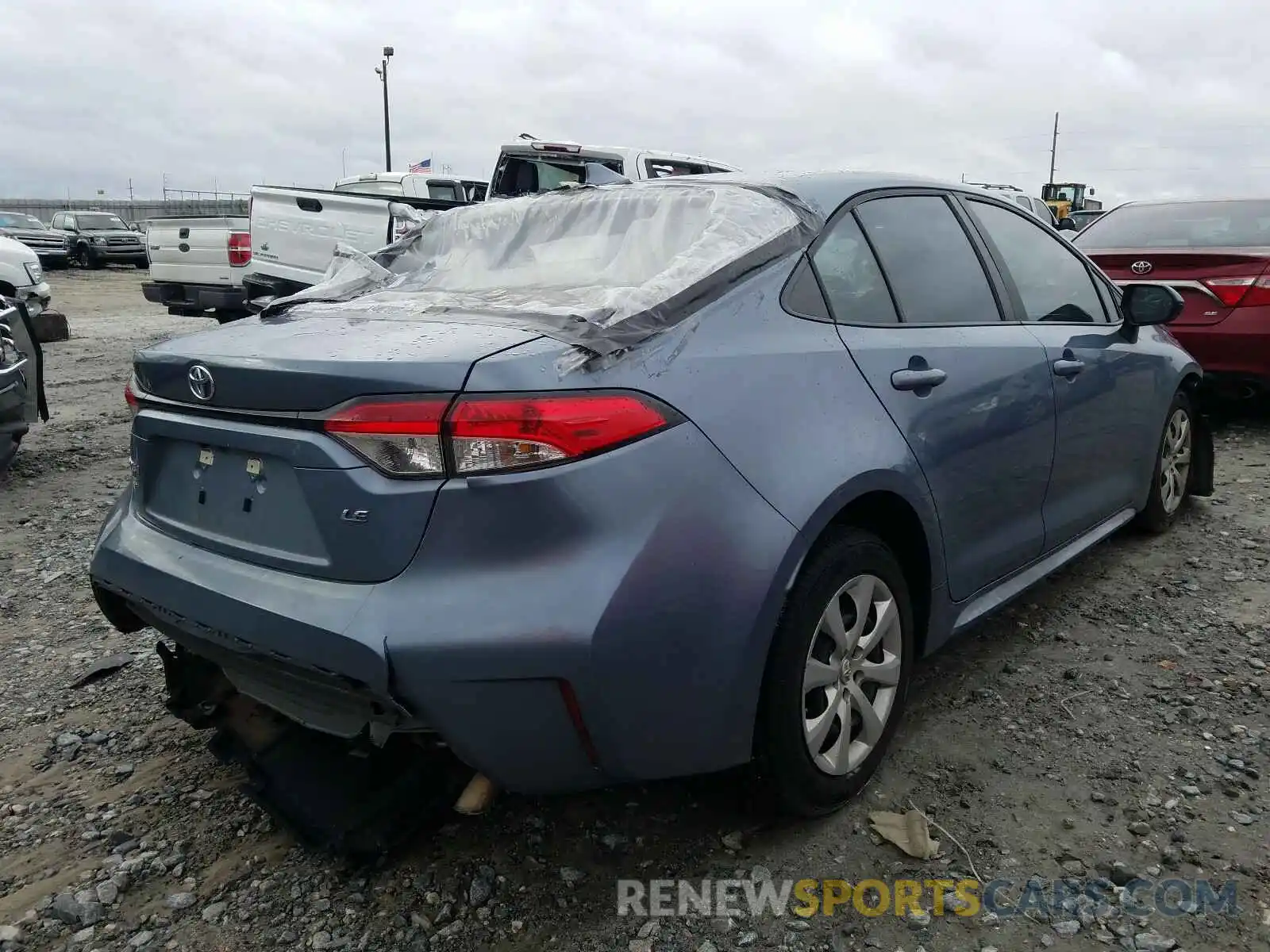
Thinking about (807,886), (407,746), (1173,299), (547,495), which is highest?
(1173,299)

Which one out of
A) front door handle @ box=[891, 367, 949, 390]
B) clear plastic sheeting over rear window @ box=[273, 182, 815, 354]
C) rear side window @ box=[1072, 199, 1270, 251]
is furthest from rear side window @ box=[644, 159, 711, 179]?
front door handle @ box=[891, 367, 949, 390]

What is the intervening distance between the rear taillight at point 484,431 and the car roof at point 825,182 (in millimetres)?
1054

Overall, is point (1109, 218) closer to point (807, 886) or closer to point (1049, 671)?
point (1049, 671)

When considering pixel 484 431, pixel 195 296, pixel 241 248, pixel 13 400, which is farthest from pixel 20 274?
pixel 484 431

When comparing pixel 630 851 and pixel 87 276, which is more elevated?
pixel 87 276

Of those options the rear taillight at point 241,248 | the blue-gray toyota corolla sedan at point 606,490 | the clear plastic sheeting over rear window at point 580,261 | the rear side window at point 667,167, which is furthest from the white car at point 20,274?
the blue-gray toyota corolla sedan at point 606,490

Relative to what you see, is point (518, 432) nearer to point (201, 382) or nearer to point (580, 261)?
point (201, 382)

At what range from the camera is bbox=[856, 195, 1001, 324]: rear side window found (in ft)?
9.04

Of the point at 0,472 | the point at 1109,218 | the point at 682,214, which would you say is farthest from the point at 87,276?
the point at 682,214

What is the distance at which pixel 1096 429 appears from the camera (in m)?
3.52

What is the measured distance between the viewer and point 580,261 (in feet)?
8.84

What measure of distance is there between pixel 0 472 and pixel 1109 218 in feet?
24.1

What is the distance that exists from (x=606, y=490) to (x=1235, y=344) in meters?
5.62

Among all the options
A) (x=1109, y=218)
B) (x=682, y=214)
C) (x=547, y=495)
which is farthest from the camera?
(x=1109, y=218)
